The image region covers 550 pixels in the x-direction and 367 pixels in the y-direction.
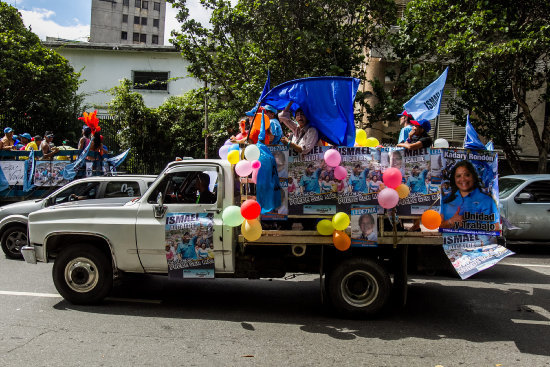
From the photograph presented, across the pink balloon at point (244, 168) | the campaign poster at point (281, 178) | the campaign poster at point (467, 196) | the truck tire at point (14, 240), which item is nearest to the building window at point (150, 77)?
the truck tire at point (14, 240)

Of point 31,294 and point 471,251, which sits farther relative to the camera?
point 31,294

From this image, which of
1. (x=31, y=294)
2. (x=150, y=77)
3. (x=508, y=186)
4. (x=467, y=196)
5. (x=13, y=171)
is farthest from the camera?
(x=150, y=77)

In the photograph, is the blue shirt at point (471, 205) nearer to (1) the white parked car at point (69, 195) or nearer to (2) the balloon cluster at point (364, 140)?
(2) the balloon cluster at point (364, 140)

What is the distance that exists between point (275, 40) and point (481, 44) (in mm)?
5200

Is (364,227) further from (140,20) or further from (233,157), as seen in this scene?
(140,20)

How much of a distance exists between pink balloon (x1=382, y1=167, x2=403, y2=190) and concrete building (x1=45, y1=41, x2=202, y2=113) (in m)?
21.7

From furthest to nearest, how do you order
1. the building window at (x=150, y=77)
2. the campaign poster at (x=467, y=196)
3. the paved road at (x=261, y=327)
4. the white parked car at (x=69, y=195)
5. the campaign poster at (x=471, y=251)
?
the building window at (x=150, y=77) < the white parked car at (x=69, y=195) < the campaign poster at (x=467, y=196) < the campaign poster at (x=471, y=251) < the paved road at (x=261, y=327)

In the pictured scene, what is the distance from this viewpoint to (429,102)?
20.5 ft

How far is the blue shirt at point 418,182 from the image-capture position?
5652 mm

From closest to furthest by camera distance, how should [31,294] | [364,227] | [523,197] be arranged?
[364,227] < [31,294] < [523,197]

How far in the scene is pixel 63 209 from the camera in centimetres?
614

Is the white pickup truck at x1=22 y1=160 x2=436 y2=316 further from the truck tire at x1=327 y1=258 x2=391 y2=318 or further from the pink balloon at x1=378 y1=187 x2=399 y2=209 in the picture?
A: the pink balloon at x1=378 y1=187 x2=399 y2=209

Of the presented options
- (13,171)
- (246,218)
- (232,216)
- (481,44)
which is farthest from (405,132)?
(13,171)

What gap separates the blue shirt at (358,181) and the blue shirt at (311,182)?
1.28 feet
